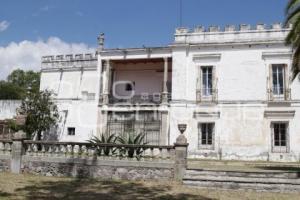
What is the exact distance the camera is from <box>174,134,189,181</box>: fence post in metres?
11.7

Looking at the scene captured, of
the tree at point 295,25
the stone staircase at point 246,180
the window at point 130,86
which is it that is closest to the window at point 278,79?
the tree at point 295,25

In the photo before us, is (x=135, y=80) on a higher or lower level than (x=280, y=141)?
higher

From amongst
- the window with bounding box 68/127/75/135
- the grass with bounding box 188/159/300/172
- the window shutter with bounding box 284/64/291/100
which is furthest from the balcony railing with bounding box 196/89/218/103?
the window with bounding box 68/127/75/135

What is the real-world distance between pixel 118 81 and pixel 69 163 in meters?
13.8

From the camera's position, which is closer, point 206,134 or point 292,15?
point 292,15

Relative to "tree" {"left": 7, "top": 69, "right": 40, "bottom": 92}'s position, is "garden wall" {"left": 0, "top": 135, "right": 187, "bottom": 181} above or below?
below

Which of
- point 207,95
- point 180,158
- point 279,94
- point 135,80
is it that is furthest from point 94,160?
point 135,80

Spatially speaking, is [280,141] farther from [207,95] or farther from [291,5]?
[291,5]

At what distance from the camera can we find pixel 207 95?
72.4ft

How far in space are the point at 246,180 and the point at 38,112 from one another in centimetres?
1727

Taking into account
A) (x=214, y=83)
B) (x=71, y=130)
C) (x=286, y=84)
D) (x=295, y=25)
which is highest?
(x=295, y=25)

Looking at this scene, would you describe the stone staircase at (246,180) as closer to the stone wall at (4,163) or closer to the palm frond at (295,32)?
the palm frond at (295,32)

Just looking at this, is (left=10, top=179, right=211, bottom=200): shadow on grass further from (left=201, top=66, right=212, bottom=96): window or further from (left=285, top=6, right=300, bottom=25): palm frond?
(left=201, top=66, right=212, bottom=96): window

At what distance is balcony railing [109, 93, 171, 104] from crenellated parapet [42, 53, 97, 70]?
3.47 meters
